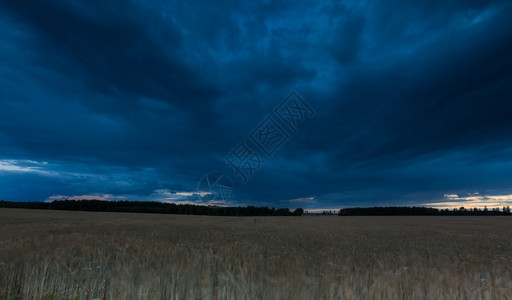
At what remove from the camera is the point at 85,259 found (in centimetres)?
684

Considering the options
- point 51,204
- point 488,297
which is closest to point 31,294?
point 488,297

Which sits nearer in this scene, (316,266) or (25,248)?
(316,266)

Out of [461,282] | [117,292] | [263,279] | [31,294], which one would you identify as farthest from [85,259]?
[461,282]

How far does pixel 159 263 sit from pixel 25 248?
4.64 m

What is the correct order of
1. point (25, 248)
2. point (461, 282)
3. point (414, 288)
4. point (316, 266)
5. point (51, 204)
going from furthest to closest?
point (51, 204), point (25, 248), point (316, 266), point (461, 282), point (414, 288)

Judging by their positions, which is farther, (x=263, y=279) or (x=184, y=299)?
(x=263, y=279)

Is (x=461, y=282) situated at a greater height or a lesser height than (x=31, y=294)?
greater

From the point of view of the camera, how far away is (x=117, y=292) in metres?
4.65

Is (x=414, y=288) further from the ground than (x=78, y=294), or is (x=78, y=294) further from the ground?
(x=414, y=288)

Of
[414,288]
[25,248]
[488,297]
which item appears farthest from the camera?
[25,248]

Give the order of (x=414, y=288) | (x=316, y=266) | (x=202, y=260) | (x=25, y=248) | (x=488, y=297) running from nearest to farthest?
(x=488, y=297)
(x=414, y=288)
(x=316, y=266)
(x=202, y=260)
(x=25, y=248)

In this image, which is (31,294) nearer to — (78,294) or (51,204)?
(78,294)

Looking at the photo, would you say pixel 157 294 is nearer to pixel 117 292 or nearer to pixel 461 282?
pixel 117 292

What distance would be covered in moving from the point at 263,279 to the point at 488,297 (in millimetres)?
3570
